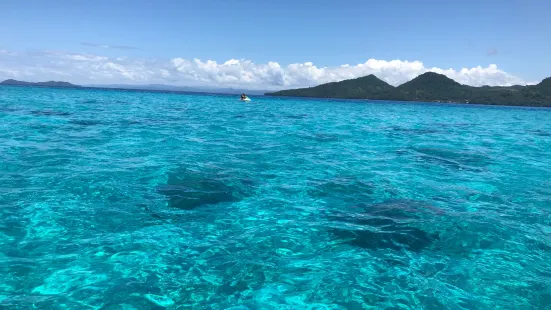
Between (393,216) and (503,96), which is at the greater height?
(503,96)

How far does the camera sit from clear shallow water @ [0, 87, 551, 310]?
255 inches

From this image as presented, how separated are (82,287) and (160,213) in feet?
11.8

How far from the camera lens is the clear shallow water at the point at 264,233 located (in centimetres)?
647

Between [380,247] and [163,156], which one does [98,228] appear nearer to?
[380,247]

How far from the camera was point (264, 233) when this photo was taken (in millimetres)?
9008

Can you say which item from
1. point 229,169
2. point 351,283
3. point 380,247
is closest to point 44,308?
point 351,283

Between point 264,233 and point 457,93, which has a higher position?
point 457,93

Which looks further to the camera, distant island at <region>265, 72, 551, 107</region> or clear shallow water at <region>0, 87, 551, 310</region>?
distant island at <region>265, 72, 551, 107</region>

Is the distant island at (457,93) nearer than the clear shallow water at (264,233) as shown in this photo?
No

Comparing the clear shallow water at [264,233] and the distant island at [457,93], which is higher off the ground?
the distant island at [457,93]

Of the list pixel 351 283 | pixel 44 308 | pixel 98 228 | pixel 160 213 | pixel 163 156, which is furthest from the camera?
pixel 163 156

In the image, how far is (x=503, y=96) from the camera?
147000mm

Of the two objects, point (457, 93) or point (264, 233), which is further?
point (457, 93)

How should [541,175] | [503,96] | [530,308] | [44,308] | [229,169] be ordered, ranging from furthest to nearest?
[503,96] → [541,175] → [229,169] → [530,308] → [44,308]
